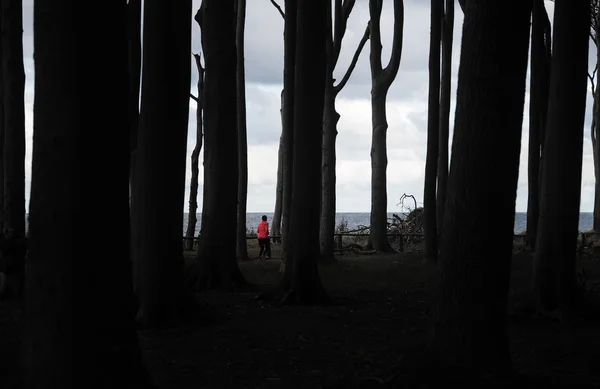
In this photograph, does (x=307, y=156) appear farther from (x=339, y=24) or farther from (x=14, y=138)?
(x=339, y=24)

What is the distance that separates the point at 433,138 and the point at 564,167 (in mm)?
8339

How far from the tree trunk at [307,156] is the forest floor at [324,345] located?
2.22ft

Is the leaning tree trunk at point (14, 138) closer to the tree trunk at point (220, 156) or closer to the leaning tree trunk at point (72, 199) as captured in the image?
the tree trunk at point (220, 156)

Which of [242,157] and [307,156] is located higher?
[242,157]

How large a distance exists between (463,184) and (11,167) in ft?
28.8

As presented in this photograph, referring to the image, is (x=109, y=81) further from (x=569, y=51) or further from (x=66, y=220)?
(x=569, y=51)

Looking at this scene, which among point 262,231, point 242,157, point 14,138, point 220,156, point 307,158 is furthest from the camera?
point 262,231

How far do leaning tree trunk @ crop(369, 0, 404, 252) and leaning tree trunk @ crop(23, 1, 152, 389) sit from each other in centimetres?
1931

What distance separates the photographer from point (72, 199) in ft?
16.7

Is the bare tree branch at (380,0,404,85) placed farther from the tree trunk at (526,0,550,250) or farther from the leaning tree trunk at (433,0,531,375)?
the leaning tree trunk at (433,0,531,375)

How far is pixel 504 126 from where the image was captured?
6457mm

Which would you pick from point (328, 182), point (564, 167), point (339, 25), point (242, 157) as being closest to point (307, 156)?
point (564, 167)

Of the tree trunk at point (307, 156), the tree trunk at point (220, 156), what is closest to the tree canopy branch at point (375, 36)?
the tree trunk at point (220, 156)

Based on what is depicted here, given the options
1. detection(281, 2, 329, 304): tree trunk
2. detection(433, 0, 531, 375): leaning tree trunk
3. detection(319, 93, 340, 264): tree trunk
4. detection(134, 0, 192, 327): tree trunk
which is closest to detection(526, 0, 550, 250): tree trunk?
detection(281, 2, 329, 304): tree trunk
